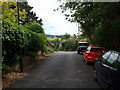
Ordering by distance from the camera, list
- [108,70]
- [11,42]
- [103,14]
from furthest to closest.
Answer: [103,14]
[11,42]
[108,70]

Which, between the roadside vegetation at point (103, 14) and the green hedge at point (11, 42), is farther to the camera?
the roadside vegetation at point (103, 14)

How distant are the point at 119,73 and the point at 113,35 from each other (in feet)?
26.9

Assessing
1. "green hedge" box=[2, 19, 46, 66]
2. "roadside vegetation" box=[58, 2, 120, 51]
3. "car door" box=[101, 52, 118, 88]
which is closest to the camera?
"car door" box=[101, 52, 118, 88]

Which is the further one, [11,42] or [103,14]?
[103,14]

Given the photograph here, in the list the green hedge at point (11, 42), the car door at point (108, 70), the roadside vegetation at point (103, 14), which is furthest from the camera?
the roadside vegetation at point (103, 14)

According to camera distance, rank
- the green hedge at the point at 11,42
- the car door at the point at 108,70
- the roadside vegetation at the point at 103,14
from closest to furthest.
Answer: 1. the car door at the point at 108,70
2. the green hedge at the point at 11,42
3. the roadside vegetation at the point at 103,14

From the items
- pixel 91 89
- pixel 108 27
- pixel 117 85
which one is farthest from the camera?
pixel 108 27

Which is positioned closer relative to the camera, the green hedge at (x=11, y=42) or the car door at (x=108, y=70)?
the car door at (x=108, y=70)

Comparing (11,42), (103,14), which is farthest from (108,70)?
(103,14)

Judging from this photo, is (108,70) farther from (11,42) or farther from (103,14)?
(103,14)

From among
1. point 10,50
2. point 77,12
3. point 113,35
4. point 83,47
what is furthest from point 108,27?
point 83,47

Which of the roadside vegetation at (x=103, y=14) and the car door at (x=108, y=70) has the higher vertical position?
the roadside vegetation at (x=103, y=14)

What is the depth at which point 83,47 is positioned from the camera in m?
23.1

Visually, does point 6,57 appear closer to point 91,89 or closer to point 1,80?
point 1,80
